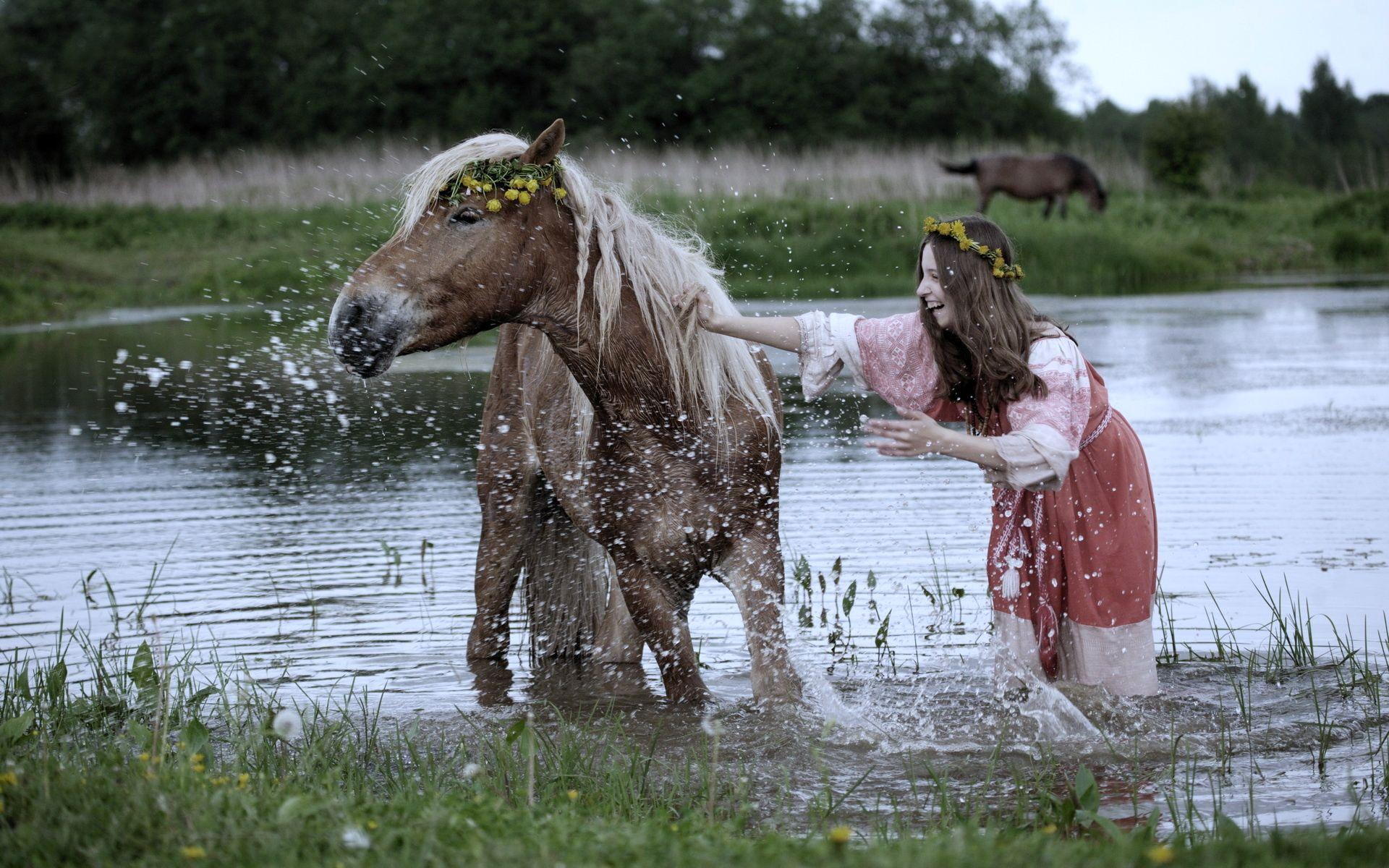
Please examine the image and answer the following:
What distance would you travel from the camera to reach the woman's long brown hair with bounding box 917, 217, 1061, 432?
165 inches

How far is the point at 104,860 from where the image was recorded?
9.21 feet

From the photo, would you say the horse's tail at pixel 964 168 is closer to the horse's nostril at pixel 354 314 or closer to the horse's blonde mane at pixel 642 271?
the horse's blonde mane at pixel 642 271

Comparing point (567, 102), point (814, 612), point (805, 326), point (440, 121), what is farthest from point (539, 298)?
point (440, 121)

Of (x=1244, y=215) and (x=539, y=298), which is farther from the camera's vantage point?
(x=1244, y=215)

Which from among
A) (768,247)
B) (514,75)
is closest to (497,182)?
(768,247)

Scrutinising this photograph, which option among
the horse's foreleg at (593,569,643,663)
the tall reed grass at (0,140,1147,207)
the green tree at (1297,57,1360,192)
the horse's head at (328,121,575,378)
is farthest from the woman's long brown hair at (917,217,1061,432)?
the green tree at (1297,57,1360,192)

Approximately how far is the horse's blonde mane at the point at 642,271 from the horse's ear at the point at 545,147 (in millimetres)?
76

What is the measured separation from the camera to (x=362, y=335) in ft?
13.0

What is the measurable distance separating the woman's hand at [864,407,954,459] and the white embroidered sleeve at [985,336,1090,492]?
25 cm

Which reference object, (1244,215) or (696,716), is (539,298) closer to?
(696,716)

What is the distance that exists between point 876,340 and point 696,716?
1.46m

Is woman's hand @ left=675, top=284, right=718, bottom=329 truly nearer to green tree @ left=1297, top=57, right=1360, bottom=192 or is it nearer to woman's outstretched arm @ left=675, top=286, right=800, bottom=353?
woman's outstretched arm @ left=675, top=286, right=800, bottom=353

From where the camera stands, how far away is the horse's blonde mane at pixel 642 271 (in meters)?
4.17

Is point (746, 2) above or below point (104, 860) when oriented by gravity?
above
